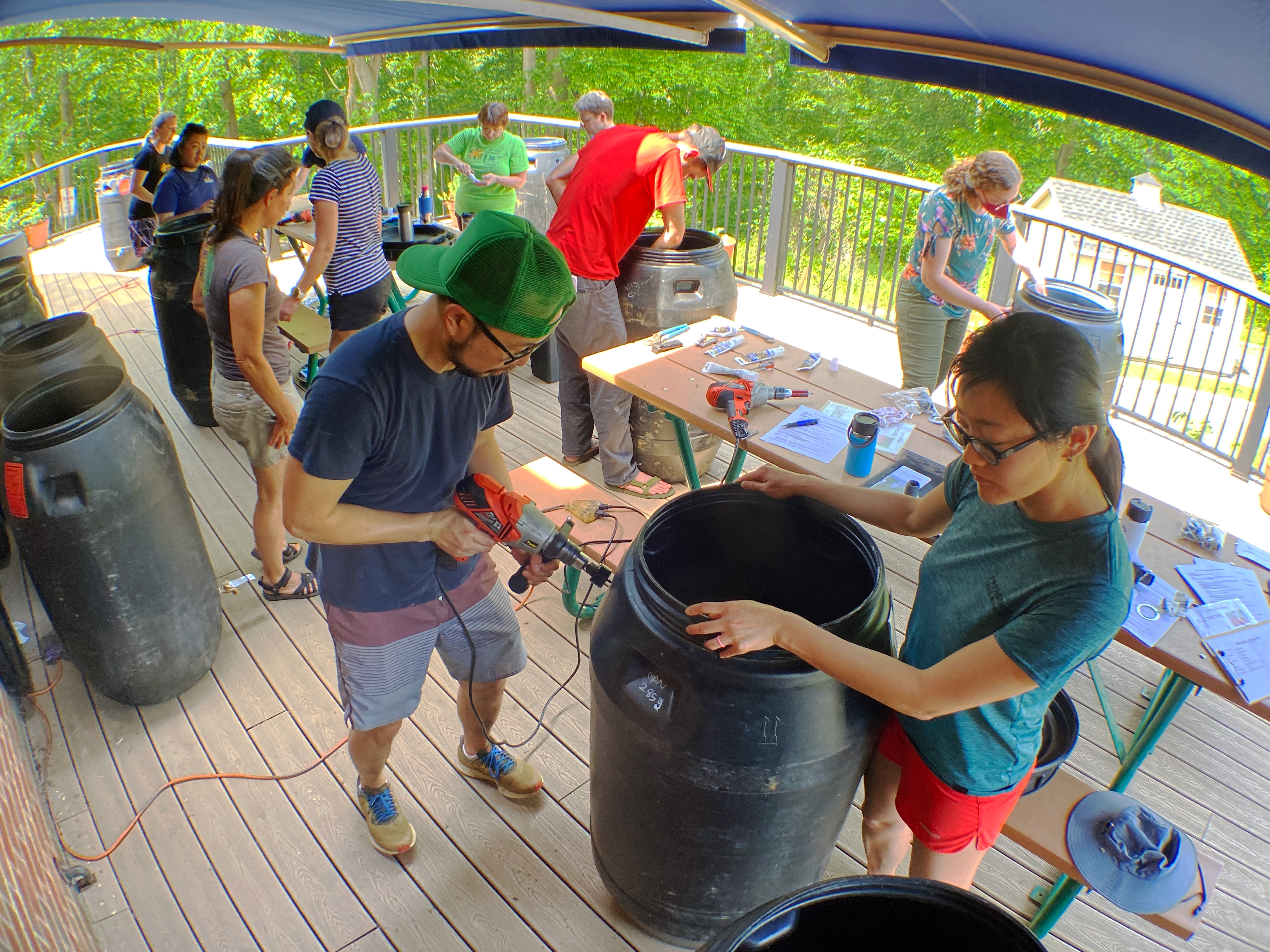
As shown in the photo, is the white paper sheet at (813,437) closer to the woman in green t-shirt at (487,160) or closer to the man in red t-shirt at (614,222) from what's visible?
the man in red t-shirt at (614,222)

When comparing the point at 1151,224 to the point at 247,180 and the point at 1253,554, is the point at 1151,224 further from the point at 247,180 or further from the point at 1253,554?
the point at 247,180

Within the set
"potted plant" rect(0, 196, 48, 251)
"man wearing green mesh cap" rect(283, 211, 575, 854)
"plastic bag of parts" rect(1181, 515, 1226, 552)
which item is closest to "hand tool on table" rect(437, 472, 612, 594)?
"man wearing green mesh cap" rect(283, 211, 575, 854)

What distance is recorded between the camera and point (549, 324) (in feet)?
5.55

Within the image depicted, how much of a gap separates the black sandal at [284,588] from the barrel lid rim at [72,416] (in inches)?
40.1

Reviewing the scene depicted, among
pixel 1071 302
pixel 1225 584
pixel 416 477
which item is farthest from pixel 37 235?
pixel 1225 584

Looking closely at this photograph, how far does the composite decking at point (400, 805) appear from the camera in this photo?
2344 mm

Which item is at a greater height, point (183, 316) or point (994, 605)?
point (994, 605)

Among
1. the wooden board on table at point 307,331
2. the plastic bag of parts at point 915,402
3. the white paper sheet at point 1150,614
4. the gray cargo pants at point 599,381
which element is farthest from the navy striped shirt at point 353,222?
the white paper sheet at point 1150,614

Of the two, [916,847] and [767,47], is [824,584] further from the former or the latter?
[767,47]

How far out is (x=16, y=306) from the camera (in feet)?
14.1

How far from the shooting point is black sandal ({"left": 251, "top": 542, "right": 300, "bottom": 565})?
12.6ft

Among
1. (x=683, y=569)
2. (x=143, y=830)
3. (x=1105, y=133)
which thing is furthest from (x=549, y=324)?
(x=1105, y=133)

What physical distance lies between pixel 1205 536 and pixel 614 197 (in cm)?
265

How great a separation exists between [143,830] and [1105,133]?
2751cm
